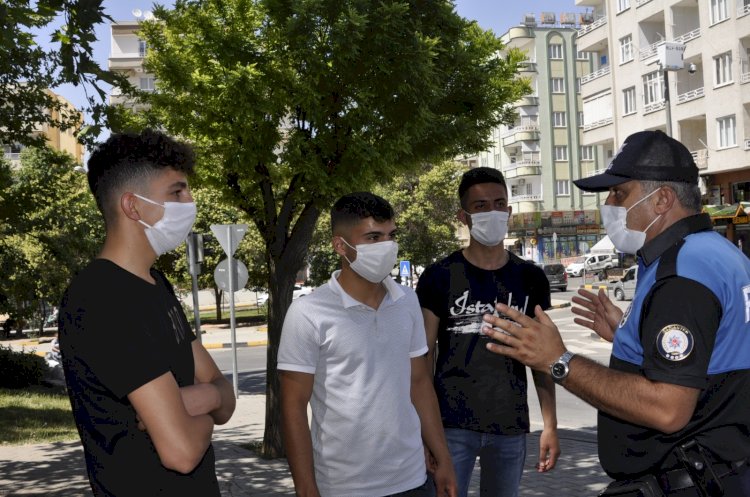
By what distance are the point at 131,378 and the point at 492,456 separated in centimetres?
247

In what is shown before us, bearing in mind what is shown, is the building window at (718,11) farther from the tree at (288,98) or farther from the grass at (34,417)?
the grass at (34,417)

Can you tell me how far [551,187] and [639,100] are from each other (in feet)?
85.0

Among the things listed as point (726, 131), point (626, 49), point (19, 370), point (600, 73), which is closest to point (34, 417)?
point (19, 370)

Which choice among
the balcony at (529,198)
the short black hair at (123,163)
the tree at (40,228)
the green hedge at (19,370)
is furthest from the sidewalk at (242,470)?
the balcony at (529,198)

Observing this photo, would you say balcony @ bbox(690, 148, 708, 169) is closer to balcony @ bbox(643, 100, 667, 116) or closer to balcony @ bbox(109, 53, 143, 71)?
balcony @ bbox(643, 100, 667, 116)

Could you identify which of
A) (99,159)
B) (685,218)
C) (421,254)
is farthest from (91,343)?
(421,254)

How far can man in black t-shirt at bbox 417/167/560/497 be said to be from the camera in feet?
13.9

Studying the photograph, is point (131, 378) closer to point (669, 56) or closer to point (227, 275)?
point (227, 275)

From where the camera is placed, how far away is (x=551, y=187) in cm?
6812

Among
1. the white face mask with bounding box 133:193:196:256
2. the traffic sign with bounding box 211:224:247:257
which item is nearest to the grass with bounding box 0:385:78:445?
the traffic sign with bounding box 211:224:247:257

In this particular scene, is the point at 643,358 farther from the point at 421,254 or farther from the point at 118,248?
the point at 421,254

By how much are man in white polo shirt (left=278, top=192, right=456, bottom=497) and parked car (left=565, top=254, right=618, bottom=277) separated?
54.5 m

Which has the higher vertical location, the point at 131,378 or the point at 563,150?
the point at 563,150

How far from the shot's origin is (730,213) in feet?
109
